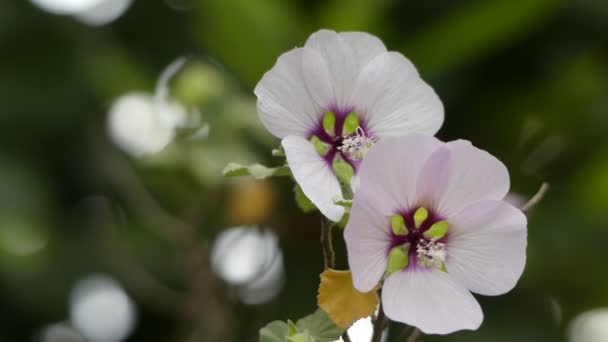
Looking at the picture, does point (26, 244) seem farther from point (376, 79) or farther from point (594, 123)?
point (376, 79)

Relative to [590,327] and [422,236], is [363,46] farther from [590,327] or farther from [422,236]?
[590,327]

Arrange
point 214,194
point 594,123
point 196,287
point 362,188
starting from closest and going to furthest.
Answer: point 362,188 < point 196,287 < point 214,194 < point 594,123

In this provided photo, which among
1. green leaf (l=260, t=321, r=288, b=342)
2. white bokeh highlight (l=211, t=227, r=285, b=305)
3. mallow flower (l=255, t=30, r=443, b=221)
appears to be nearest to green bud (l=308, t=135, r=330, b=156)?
mallow flower (l=255, t=30, r=443, b=221)

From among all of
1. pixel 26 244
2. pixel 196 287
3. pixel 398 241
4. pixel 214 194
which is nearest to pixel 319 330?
pixel 398 241

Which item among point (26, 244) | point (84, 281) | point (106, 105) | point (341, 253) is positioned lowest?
point (84, 281)

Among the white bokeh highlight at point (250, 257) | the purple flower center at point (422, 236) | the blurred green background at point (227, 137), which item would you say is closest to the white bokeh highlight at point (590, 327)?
the blurred green background at point (227, 137)

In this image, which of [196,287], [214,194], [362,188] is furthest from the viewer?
[214,194]

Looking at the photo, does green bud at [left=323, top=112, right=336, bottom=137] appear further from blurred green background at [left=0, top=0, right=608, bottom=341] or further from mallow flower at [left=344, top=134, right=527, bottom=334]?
blurred green background at [left=0, top=0, right=608, bottom=341]
